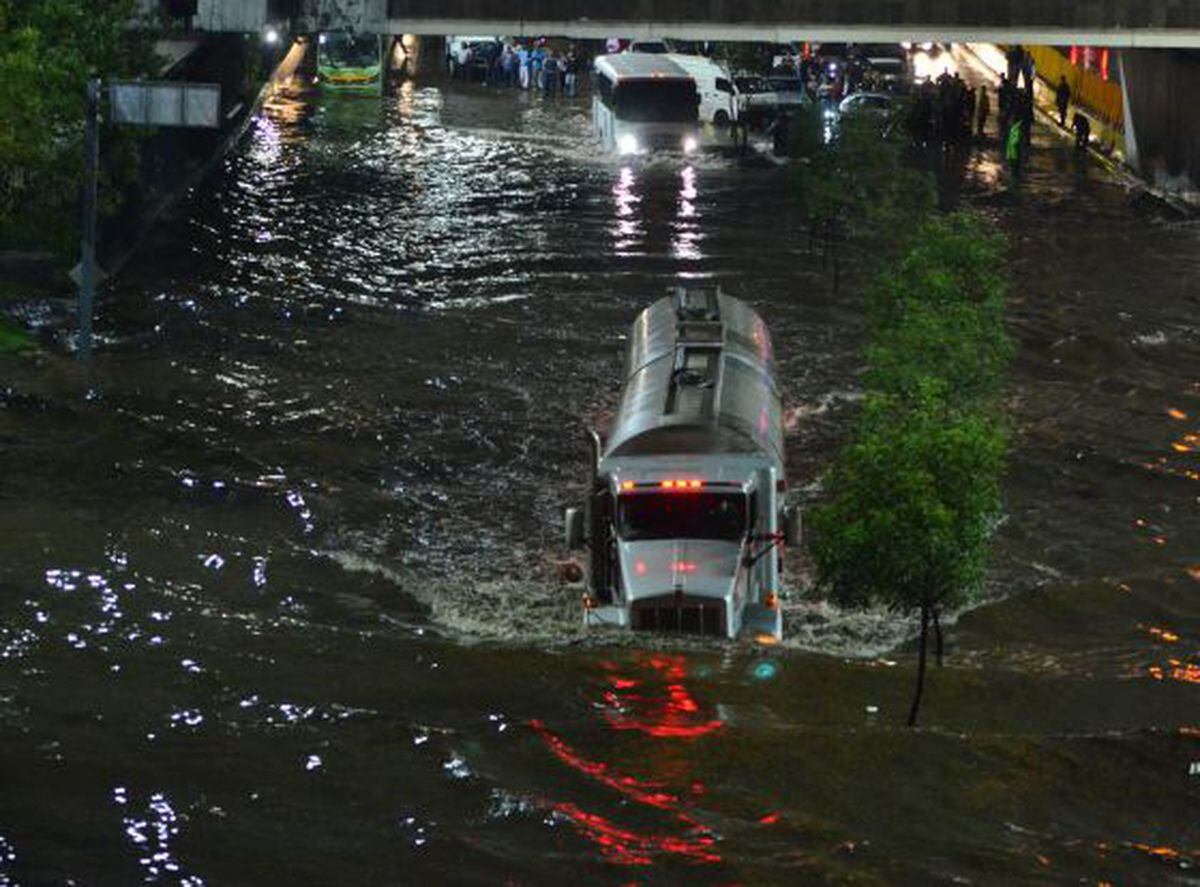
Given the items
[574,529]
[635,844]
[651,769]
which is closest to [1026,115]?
[574,529]

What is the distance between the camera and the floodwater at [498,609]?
709 inches

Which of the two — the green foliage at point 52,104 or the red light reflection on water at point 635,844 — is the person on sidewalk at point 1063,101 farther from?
the red light reflection on water at point 635,844

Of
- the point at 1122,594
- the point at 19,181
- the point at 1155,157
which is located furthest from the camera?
the point at 1155,157

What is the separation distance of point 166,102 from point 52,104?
119 inches

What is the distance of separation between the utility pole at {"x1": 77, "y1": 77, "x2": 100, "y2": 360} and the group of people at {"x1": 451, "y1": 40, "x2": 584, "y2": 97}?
3669 cm

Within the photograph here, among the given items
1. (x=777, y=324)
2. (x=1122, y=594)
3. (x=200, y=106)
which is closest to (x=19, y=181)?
(x=200, y=106)

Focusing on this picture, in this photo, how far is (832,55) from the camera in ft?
251

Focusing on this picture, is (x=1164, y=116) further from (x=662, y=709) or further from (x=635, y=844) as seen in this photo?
(x=635, y=844)

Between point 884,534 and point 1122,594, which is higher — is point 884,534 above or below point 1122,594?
above

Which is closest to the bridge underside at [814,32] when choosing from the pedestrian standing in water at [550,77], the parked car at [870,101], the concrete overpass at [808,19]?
the concrete overpass at [808,19]

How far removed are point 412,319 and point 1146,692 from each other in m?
19.3

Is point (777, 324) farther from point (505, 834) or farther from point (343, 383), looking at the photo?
point (505, 834)

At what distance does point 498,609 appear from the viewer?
25688mm

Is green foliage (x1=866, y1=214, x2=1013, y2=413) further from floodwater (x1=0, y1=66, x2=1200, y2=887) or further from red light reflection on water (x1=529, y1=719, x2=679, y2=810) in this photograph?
red light reflection on water (x1=529, y1=719, x2=679, y2=810)
